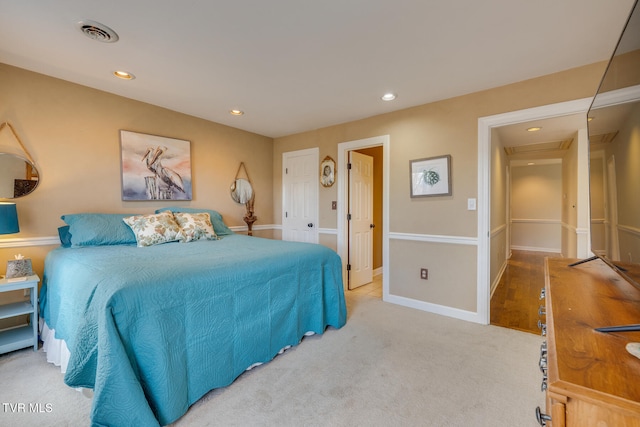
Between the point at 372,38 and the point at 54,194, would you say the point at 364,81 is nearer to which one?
the point at 372,38


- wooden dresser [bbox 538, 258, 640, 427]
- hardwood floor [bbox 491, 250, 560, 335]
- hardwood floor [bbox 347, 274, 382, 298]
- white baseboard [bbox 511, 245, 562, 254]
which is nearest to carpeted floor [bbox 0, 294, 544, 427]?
hardwood floor [bbox 491, 250, 560, 335]

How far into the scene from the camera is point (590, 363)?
62 centimetres

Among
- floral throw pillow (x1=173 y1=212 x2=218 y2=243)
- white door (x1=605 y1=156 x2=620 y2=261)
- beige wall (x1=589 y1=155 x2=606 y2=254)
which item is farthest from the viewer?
floral throw pillow (x1=173 y1=212 x2=218 y2=243)

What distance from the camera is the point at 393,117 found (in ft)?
10.5

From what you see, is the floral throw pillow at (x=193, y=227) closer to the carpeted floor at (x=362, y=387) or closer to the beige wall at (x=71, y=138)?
the beige wall at (x=71, y=138)

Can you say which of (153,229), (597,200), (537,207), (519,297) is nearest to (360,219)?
(519,297)

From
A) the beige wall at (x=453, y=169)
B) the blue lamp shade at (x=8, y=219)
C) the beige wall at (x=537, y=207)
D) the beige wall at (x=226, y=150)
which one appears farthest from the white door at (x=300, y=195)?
the beige wall at (x=537, y=207)

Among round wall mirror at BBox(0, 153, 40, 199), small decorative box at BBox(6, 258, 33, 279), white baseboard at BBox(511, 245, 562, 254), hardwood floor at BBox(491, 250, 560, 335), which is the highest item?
round wall mirror at BBox(0, 153, 40, 199)

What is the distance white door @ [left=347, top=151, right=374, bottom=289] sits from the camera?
375cm

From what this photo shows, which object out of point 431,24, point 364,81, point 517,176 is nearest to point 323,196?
point 364,81

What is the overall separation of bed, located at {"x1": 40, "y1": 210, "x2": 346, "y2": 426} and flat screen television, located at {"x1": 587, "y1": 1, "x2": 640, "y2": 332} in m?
1.72

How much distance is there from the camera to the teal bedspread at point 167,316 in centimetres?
125

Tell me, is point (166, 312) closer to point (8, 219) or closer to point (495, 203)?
point (8, 219)

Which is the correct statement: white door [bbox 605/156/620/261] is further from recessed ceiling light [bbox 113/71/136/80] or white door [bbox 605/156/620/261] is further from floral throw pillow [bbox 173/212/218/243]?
recessed ceiling light [bbox 113/71/136/80]
